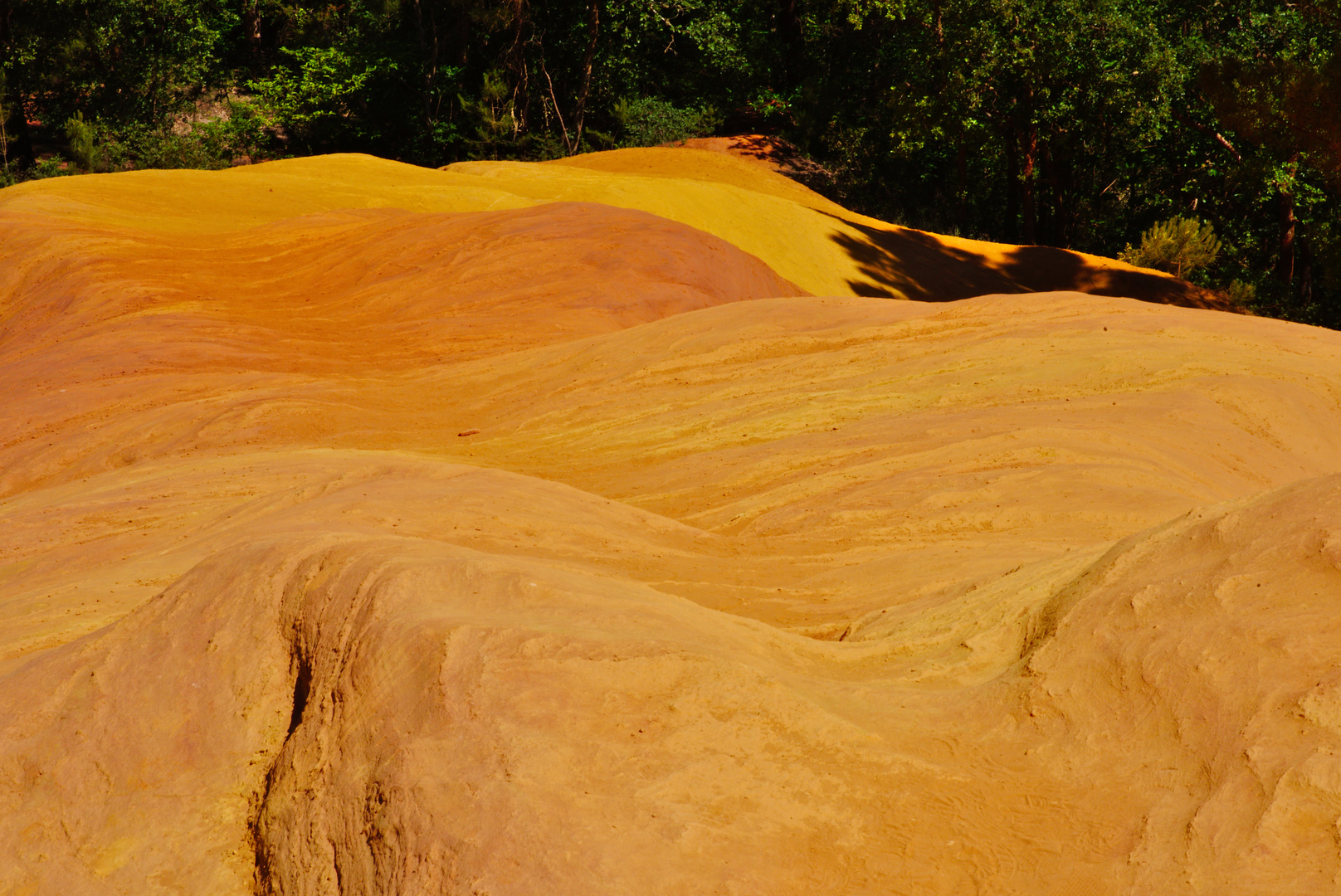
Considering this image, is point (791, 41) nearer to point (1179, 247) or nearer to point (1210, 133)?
point (1210, 133)

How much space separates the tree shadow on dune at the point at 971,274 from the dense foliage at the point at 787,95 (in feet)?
7.16

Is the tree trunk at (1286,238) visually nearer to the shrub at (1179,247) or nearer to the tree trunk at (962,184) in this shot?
the shrub at (1179,247)

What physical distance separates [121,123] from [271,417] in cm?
2516

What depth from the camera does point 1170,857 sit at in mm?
3104

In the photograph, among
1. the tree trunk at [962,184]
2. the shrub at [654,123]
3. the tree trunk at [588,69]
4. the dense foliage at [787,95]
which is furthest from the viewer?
the shrub at [654,123]

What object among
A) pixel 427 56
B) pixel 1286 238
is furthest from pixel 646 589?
pixel 427 56

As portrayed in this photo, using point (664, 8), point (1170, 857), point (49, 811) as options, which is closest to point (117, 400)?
point (49, 811)

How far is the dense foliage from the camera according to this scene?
2264 centimetres

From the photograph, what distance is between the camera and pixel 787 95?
1267 inches

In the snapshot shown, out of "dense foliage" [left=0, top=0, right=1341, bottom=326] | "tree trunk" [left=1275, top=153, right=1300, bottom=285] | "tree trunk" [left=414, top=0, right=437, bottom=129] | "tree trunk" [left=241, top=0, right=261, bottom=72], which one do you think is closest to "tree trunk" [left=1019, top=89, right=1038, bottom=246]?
"dense foliage" [left=0, top=0, right=1341, bottom=326]

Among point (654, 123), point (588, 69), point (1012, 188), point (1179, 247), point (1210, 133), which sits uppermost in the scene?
point (1210, 133)

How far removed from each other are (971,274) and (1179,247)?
199 inches

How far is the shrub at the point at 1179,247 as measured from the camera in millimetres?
23484

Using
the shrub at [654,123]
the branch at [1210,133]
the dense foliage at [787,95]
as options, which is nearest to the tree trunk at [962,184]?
the dense foliage at [787,95]
